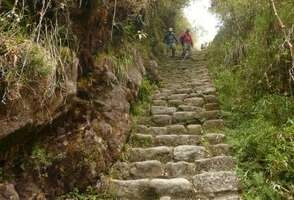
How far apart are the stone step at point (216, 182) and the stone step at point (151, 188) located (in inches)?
4.7

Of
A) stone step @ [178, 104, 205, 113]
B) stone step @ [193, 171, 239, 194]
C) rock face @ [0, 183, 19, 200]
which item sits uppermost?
stone step @ [178, 104, 205, 113]

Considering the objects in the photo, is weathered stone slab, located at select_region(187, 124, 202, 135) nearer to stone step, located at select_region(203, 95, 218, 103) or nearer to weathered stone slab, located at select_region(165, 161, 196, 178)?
weathered stone slab, located at select_region(165, 161, 196, 178)

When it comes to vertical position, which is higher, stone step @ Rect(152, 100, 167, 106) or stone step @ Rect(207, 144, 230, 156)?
stone step @ Rect(152, 100, 167, 106)

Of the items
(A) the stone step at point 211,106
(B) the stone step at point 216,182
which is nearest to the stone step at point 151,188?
(B) the stone step at point 216,182

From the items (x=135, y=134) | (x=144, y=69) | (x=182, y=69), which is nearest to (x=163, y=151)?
(x=135, y=134)

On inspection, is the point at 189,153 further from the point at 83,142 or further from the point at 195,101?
the point at 195,101

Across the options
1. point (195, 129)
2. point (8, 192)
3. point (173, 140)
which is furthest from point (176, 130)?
point (8, 192)

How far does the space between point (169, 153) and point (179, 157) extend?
18 centimetres

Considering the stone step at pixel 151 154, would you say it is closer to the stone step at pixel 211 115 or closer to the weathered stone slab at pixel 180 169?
the weathered stone slab at pixel 180 169

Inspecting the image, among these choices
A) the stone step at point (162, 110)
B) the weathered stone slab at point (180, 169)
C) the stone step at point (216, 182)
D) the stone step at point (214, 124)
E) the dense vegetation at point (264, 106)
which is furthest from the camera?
the stone step at point (162, 110)

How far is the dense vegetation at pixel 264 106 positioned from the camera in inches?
189

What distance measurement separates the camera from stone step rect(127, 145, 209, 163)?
5707mm

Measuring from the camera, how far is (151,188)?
499 cm

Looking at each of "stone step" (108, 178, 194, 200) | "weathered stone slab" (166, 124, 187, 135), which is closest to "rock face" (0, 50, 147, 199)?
"stone step" (108, 178, 194, 200)
